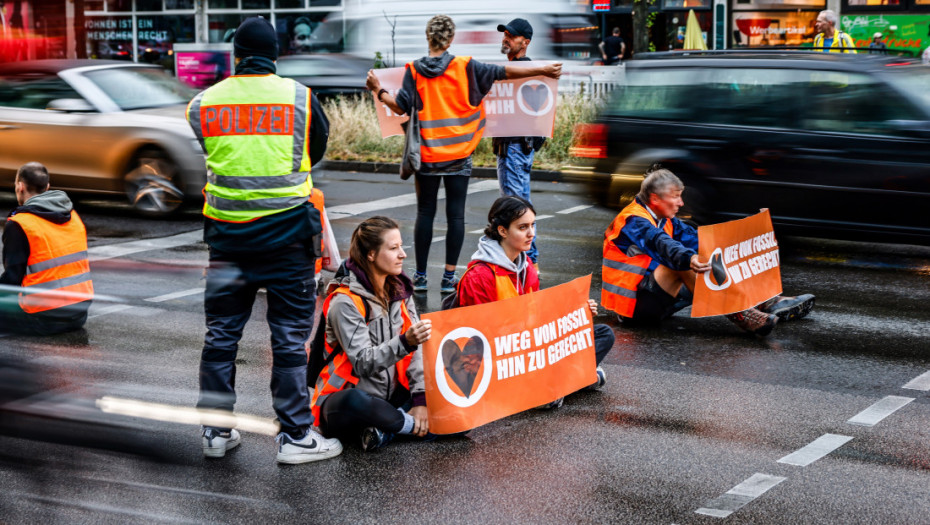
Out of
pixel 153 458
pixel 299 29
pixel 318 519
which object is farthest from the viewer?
pixel 299 29

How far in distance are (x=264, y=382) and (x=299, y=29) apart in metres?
23.2

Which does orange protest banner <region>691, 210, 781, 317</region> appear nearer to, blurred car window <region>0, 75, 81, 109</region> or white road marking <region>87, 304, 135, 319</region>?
white road marking <region>87, 304, 135, 319</region>

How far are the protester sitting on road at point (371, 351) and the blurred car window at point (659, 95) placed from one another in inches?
198

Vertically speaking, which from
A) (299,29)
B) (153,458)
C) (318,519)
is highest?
(299,29)

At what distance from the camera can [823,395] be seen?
19.4 feet

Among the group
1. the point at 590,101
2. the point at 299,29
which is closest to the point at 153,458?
the point at 590,101

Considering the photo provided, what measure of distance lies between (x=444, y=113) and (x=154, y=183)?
4815 mm

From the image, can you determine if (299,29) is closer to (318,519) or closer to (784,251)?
(784,251)

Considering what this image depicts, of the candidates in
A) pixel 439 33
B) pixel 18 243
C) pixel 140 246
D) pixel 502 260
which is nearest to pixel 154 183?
pixel 140 246

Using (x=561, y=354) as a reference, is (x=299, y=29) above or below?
above

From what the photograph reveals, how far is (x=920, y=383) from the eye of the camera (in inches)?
240

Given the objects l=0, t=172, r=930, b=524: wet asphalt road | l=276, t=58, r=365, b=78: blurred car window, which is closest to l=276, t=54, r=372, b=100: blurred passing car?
l=276, t=58, r=365, b=78: blurred car window

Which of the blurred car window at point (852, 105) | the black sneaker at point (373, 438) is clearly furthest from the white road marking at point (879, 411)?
the blurred car window at point (852, 105)

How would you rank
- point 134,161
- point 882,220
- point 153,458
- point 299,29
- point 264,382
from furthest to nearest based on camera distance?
point 299,29, point 134,161, point 882,220, point 264,382, point 153,458
